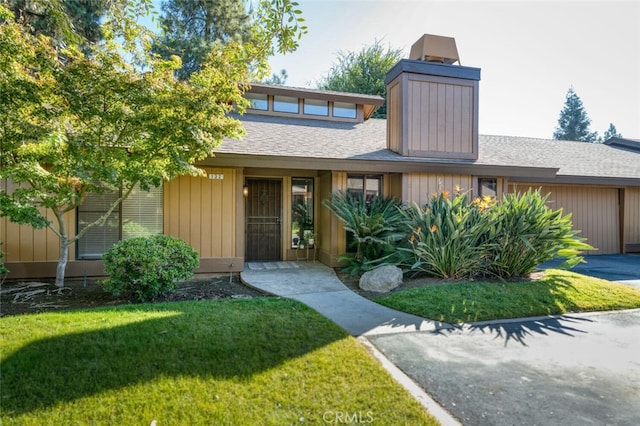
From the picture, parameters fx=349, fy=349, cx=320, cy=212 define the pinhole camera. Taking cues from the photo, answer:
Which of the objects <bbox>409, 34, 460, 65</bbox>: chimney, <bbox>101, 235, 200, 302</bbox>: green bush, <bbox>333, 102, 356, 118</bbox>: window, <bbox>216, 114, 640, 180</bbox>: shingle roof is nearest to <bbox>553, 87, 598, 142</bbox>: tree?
<bbox>216, 114, 640, 180</bbox>: shingle roof

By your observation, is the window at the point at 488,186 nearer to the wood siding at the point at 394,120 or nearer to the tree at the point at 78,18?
the wood siding at the point at 394,120

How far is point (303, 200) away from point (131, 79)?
5.14m

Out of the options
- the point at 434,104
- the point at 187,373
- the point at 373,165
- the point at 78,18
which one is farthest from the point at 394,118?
the point at 78,18

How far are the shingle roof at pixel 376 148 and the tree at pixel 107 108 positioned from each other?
1.60m

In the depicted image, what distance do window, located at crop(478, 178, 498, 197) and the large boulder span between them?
3959 mm

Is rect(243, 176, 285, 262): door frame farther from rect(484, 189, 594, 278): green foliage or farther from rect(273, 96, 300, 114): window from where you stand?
rect(484, 189, 594, 278): green foliage

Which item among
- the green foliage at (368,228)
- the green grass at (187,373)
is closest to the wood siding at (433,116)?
the green foliage at (368,228)

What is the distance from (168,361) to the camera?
3158 mm

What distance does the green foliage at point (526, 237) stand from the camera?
6461 mm

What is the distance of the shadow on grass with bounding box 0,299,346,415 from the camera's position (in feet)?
8.98

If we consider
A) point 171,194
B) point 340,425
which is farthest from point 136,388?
point 171,194

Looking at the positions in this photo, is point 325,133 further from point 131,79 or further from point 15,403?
point 15,403

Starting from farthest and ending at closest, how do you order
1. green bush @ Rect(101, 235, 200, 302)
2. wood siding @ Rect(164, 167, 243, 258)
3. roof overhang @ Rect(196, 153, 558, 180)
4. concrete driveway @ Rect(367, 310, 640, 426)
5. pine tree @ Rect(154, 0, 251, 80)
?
pine tree @ Rect(154, 0, 251, 80) → wood siding @ Rect(164, 167, 243, 258) → roof overhang @ Rect(196, 153, 558, 180) → green bush @ Rect(101, 235, 200, 302) → concrete driveway @ Rect(367, 310, 640, 426)

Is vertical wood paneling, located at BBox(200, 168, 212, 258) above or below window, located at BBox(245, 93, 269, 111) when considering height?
below
